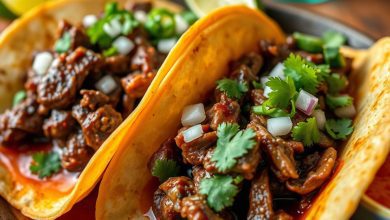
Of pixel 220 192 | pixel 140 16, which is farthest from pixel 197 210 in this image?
pixel 140 16

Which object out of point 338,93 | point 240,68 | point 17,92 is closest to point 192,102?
point 240,68

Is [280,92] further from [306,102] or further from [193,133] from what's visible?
[193,133]

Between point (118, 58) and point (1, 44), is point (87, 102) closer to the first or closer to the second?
point (118, 58)

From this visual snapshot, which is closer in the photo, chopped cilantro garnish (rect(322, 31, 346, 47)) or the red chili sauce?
the red chili sauce

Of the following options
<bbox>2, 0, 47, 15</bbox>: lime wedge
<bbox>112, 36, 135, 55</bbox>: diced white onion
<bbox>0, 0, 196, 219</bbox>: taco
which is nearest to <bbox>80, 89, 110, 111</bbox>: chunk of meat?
<bbox>0, 0, 196, 219</bbox>: taco

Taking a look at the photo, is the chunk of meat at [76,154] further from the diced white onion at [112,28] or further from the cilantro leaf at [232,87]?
the cilantro leaf at [232,87]

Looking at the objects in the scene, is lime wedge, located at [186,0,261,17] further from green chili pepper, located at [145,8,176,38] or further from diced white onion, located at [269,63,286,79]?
diced white onion, located at [269,63,286,79]

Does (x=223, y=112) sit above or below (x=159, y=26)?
below
